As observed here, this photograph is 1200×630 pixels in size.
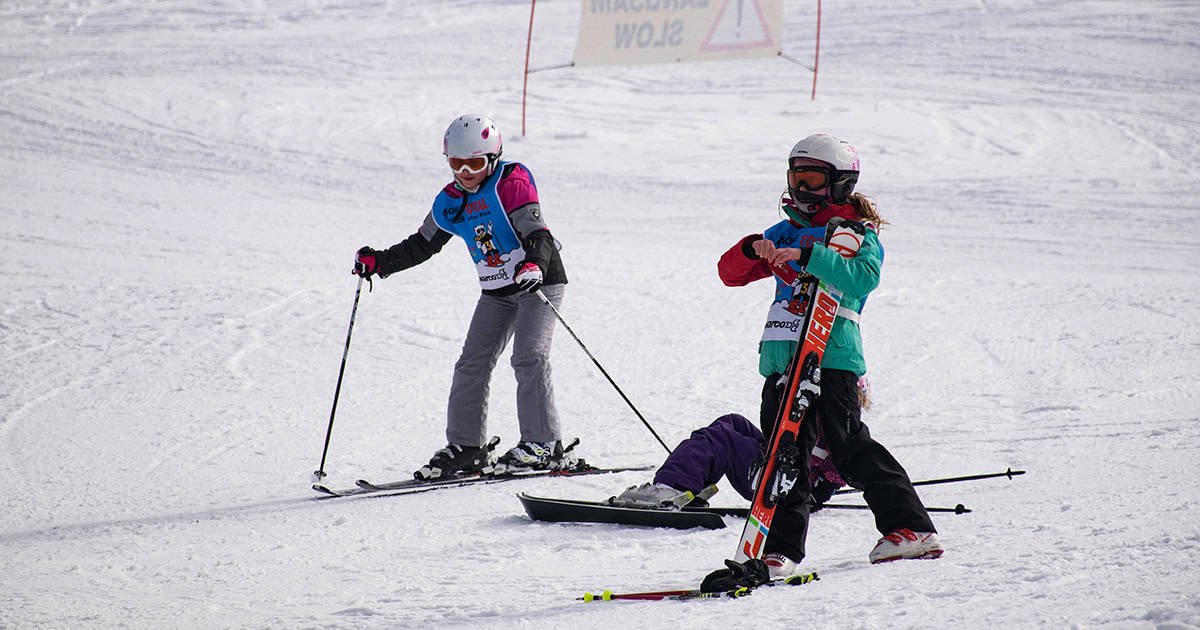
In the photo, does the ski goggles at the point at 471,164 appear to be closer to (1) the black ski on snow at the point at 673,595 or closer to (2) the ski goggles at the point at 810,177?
(2) the ski goggles at the point at 810,177

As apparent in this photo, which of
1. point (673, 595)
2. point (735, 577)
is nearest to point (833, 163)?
point (735, 577)

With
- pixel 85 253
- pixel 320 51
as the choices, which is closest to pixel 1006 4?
pixel 320 51

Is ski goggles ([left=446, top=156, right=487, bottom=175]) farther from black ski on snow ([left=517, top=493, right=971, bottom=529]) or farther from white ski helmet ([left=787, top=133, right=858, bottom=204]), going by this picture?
white ski helmet ([left=787, top=133, right=858, bottom=204])

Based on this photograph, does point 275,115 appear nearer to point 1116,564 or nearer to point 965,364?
point 965,364

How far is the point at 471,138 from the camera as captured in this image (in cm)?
505

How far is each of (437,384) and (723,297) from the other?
2.75 meters

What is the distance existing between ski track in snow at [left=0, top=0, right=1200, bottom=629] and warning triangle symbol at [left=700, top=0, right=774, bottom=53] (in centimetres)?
116

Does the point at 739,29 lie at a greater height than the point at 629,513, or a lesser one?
greater

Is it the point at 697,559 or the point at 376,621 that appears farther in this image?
the point at 697,559

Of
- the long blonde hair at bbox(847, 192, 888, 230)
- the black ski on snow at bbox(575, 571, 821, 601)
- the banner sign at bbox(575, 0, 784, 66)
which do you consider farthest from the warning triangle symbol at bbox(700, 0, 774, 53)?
the black ski on snow at bbox(575, 571, 821, 601)

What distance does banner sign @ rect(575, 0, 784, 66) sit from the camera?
1562cm

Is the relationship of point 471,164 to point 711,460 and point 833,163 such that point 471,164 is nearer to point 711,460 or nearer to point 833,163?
point 711,460

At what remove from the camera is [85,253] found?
9648mm

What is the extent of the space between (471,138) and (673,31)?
37.4ft
